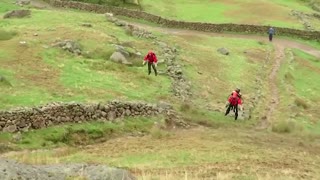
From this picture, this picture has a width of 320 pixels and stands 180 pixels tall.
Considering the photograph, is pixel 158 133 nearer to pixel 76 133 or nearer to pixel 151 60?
pixel 76 133

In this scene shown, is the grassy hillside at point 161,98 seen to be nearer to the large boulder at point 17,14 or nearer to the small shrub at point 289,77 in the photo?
the small shrub at point 289,77

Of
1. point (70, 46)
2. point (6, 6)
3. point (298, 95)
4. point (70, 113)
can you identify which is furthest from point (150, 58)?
point (6, 6)

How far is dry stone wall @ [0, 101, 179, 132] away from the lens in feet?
84.4

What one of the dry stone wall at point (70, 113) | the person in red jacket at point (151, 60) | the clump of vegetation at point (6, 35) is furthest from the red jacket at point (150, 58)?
the clump of vegetation at point (6, 35)

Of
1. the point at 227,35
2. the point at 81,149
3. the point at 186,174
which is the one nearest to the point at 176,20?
the point at 227,35

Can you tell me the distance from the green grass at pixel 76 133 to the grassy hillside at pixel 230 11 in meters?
36.2

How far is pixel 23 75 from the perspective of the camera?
32281 millimetres

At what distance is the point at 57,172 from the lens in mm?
15727

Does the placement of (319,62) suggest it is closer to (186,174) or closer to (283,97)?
(283,97)

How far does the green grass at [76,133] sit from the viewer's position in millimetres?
25281

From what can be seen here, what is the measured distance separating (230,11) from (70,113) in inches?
1776

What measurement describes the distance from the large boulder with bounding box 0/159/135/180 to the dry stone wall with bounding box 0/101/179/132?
9365mm

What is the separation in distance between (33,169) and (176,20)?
4800 cm

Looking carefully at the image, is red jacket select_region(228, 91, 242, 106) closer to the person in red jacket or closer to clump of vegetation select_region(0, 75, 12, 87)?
the person in red jacket
